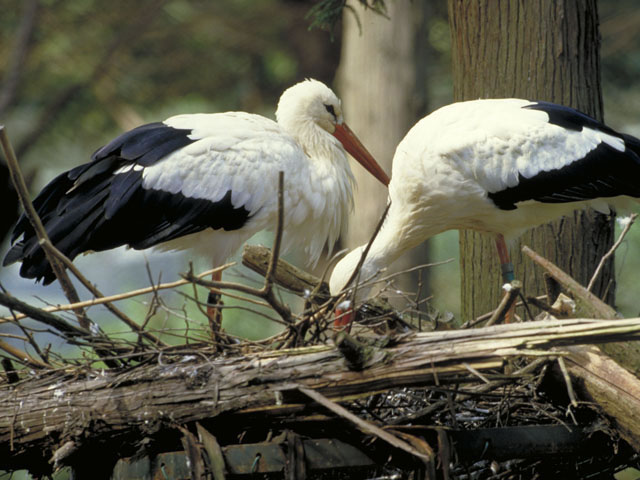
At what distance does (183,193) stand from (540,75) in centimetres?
186

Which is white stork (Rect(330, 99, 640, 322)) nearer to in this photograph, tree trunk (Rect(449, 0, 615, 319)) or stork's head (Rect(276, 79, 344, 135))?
tree trunk (Rect(449, 0, 615, 319))

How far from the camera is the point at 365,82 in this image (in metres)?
6.89

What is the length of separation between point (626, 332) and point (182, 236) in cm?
235

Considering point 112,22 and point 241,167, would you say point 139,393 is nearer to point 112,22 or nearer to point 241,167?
point 241,167

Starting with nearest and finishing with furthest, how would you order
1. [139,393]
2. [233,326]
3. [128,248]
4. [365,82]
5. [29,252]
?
[139,393], [29,252], [128,248], [365,82], [233,326]

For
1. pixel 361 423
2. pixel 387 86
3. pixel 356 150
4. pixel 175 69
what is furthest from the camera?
A: pixel 175 69

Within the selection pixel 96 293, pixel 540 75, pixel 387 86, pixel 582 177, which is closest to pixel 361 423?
pixel 96 293

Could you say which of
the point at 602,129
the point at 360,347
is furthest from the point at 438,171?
the point at 360,347

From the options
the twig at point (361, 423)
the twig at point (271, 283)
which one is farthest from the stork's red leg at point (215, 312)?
the twig at point (361, 423)

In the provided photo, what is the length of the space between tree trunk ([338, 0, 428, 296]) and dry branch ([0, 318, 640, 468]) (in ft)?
13.5

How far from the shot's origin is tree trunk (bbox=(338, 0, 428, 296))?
6.74 m

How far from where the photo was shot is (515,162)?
3.91m

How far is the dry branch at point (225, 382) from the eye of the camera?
7.65ft

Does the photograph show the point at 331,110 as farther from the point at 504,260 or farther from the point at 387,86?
the point at 387,86
